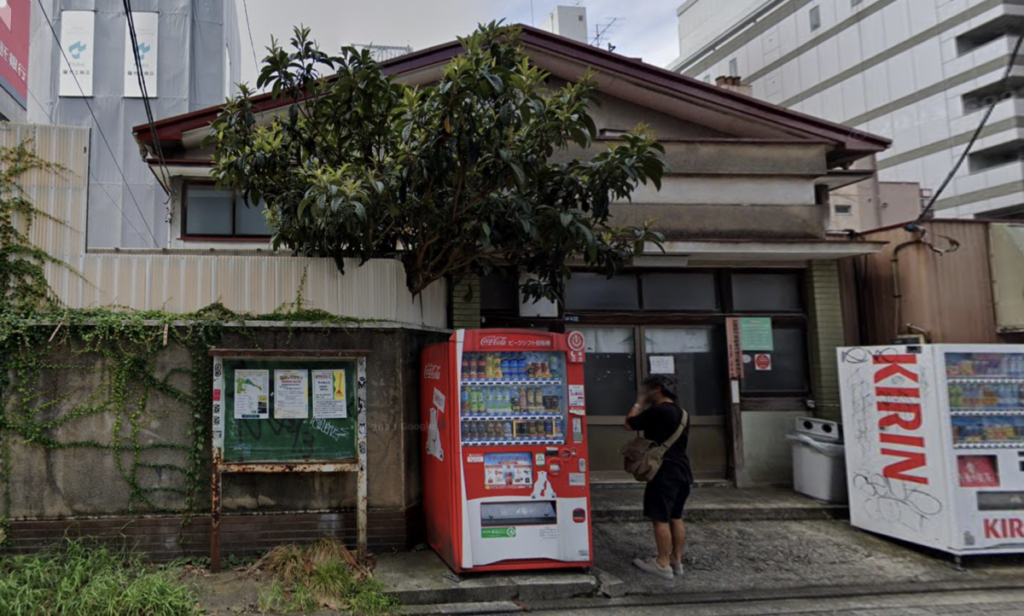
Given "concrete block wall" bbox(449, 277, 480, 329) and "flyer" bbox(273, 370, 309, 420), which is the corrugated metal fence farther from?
"concrete block wall" bbox(449, 277, 480, 329)

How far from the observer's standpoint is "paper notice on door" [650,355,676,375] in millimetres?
9617

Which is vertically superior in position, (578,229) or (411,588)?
(578,229)

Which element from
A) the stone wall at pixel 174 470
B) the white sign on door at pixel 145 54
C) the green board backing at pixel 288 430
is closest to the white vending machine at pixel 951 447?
the stone wall at pixel 174 470

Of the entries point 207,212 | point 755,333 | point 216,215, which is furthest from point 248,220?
point 755,333

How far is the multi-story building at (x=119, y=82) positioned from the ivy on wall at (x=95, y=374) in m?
10.8

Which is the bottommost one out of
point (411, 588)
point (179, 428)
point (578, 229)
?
point (411, 588)

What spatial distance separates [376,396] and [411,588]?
76.3 inches

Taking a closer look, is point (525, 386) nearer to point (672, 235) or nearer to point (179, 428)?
point (179, 428)

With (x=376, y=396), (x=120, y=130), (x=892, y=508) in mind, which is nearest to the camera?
(x=376, y=396)

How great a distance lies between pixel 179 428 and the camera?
252 inches

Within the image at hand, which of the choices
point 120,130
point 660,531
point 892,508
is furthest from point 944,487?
point 120,130

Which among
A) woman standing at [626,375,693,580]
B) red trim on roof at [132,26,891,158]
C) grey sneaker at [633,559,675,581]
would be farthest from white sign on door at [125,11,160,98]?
grey sneaker at [633,559,675,581]

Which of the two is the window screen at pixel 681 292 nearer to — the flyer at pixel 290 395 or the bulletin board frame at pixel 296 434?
the bulletin board frame at pixel 296 434

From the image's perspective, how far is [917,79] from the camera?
33969 millimetres
